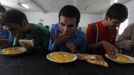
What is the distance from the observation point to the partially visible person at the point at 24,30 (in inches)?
43.7

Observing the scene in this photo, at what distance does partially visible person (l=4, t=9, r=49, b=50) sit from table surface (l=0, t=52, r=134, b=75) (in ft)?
0.72

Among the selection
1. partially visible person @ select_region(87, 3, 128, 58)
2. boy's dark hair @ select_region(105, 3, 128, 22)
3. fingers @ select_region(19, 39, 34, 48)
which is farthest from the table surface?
boy's dark hair @ select_region(105, 3, 128, 22)

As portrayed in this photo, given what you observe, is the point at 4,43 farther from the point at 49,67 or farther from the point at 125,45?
the point at 125,45

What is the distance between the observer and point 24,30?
1.19 metres

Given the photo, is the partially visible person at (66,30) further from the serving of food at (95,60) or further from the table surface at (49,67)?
the table surface at (49,67)

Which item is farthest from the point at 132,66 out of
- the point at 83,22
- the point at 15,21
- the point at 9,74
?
the point at 83,22

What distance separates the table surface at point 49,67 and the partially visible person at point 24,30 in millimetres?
221

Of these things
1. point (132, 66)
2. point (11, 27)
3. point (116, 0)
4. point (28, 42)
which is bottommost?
point (132, 66)

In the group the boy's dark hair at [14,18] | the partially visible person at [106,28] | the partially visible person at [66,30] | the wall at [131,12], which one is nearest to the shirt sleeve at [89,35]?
the partially visible person at [106,28]

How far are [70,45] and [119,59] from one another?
12.3 inches

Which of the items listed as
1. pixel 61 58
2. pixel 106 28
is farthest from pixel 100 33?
pixel 61 58

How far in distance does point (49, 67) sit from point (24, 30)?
483mm

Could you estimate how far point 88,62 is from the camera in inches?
36.3

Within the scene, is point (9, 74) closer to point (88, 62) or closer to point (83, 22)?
point (88, 62)
